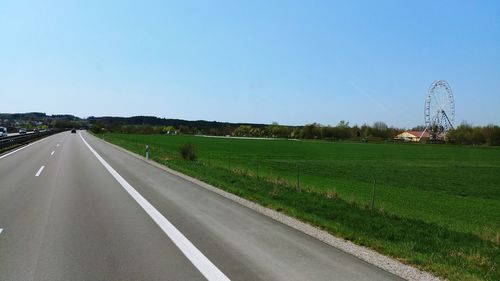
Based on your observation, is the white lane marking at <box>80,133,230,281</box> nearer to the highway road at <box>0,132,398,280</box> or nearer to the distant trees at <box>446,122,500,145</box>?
the highway road at <box>0,132,398,280</box>

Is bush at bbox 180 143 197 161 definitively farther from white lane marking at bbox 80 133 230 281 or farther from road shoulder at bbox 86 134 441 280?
road shoulder at bbox 86 134 441 280

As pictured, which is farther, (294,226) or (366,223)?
(366,223)

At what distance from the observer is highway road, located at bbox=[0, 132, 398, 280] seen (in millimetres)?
5844

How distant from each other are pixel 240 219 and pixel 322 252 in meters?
2.95

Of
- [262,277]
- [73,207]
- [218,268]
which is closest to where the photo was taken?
[262,277]

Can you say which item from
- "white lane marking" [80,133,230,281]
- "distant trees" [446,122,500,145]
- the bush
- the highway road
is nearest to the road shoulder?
the highway road

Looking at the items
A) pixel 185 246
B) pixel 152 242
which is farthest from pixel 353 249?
pixel 152 242

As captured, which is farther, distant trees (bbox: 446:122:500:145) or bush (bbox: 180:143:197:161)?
distant trees (bbox: 446:122:500:145)

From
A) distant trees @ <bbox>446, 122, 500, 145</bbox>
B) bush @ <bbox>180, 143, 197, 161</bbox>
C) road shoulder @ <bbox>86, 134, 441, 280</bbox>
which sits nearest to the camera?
road shoulder @ <bbox>86, 134, 441, 280</bbox>

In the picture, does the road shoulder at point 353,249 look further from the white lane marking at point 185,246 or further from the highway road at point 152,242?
the white lane marking at point 185,246

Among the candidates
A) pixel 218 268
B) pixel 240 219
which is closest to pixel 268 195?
pixel 240 219

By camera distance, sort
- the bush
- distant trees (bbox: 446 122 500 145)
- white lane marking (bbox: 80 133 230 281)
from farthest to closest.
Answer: distant trees (bbox: 446 122 500 145), the bush, white lane marking (bbox: 80 133 230 281)

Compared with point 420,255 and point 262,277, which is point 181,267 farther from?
point 420,255

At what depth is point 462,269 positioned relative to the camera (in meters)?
6.56
